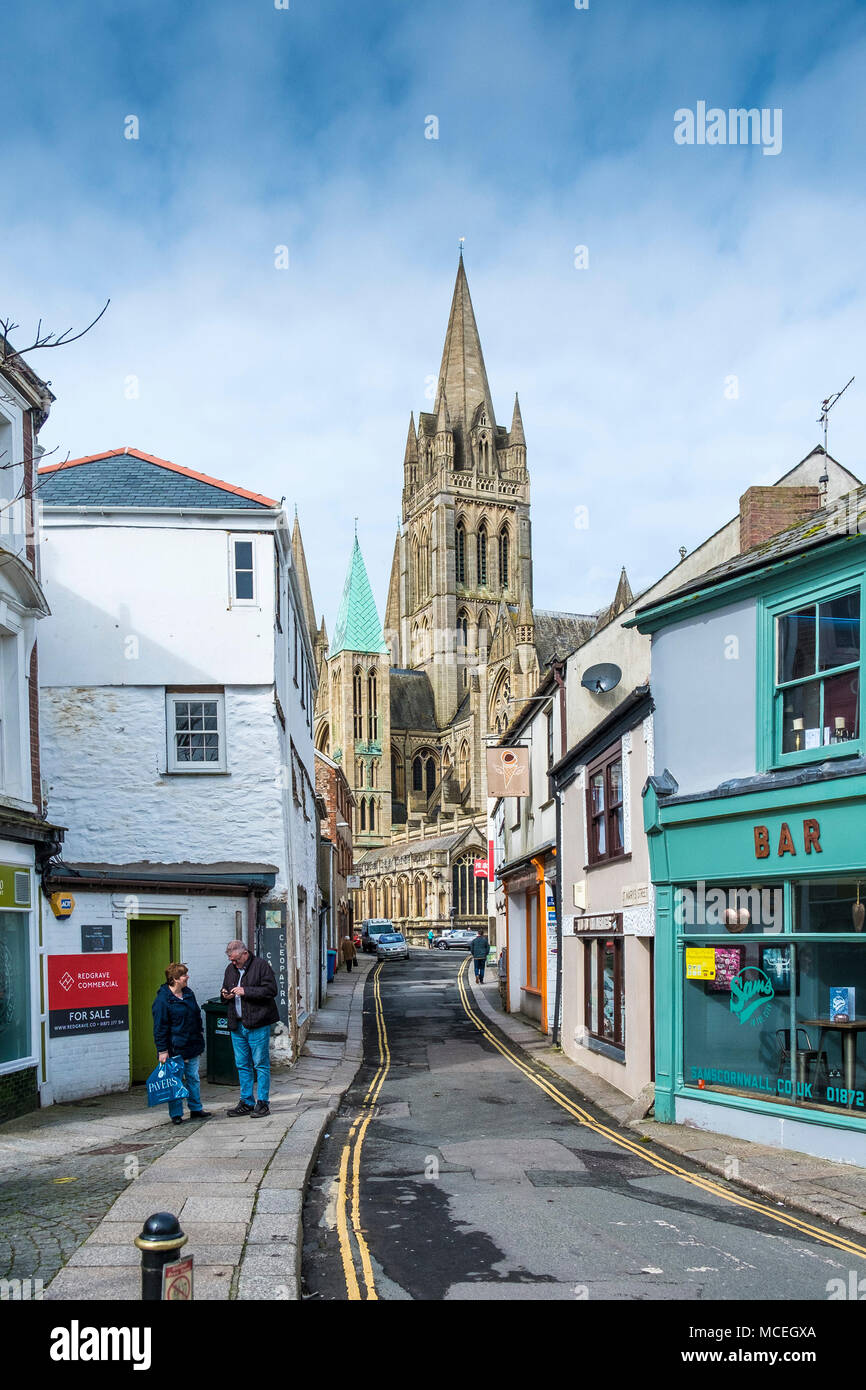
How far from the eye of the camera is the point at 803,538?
11.6m

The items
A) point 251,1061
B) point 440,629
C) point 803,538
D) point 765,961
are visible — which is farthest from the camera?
point 440,629

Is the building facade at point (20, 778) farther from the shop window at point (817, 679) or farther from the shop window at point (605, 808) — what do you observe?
the shop window at point (817, 679)

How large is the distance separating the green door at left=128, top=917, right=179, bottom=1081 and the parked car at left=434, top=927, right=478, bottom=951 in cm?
4951

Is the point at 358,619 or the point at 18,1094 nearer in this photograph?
the point at 18,1094

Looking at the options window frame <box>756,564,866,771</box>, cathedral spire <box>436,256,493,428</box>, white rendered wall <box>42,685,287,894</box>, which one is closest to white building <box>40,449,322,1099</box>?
white rendered wall <box>42,685,287,894</box>

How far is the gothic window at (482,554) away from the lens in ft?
398

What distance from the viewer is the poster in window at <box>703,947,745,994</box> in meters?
12.2

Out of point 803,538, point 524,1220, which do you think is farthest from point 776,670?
point 524,1220

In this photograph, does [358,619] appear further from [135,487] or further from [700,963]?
[700,963]

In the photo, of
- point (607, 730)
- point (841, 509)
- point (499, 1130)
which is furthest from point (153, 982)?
point (841, 509)

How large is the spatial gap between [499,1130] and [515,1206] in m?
3.76

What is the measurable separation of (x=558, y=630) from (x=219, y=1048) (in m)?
96.5

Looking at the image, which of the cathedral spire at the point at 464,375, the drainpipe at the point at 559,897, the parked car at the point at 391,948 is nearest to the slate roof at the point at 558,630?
the cathedral spire at the point at 464,375

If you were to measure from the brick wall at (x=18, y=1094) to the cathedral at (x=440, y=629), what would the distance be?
8746 centimetres
